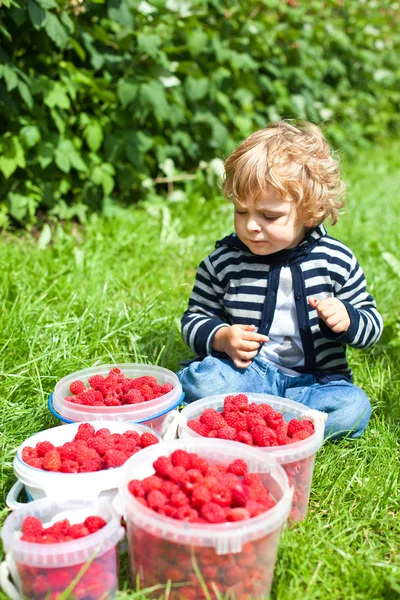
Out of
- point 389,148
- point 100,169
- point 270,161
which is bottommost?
point 389,148

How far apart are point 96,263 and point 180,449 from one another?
1.81 m

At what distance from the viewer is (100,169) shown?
12.9 ft

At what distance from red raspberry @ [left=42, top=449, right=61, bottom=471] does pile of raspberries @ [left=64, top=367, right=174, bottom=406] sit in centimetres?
32

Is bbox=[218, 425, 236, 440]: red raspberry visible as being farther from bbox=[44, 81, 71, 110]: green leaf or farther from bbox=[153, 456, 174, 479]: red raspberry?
bbox=[44, 81, 71, 110]: green leaf

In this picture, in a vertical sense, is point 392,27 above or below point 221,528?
above

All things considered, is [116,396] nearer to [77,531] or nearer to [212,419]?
[212,419]

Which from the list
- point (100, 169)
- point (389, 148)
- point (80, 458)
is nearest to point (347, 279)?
point (80, 458)

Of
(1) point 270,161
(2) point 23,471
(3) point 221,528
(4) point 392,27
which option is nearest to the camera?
(3) point 221,528

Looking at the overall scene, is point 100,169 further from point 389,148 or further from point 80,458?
point 389,148

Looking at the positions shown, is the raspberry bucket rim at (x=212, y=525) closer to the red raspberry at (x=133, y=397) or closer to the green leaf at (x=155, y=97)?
the red raspberry at (x=133, y=397)

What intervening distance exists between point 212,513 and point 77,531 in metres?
0.30

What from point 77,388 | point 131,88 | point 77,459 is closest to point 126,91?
point 131,88

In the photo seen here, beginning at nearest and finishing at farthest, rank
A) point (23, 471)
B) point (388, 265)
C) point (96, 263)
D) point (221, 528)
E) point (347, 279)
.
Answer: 1. point (221, 528)
2. point (23, 471)
3. point (347, 279)
4. point (96, 263)
5. point (388, 265)

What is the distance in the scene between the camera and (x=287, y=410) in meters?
2.14
